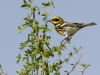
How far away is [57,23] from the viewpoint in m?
9.70

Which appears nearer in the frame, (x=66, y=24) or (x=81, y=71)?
(x=81, y=71)

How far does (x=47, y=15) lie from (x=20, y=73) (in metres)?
1.23

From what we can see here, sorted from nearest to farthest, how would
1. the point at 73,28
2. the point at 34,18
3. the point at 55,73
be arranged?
the point at 55,73, the point at 34,18, the point at 73,28

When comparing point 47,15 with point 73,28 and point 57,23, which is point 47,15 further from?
point 73,28

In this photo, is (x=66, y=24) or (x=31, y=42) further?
(x=66, y=24)

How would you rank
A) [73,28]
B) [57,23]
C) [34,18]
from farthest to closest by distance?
Result: 1. [73,28]
2. [57,23]
3. [34,18]

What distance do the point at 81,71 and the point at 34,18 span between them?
1.31m

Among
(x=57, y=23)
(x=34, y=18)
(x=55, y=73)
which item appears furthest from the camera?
(x=57, y=23)

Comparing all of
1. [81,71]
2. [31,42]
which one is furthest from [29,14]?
[81,71]

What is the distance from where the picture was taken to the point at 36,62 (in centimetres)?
531

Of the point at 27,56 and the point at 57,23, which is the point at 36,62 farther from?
the point at 57,23

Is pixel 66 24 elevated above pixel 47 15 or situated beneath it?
situated beneath

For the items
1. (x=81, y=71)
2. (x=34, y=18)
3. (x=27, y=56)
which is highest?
(x=34, y=18)

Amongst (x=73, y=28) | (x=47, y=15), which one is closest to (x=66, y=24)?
(x=73, y=28)
